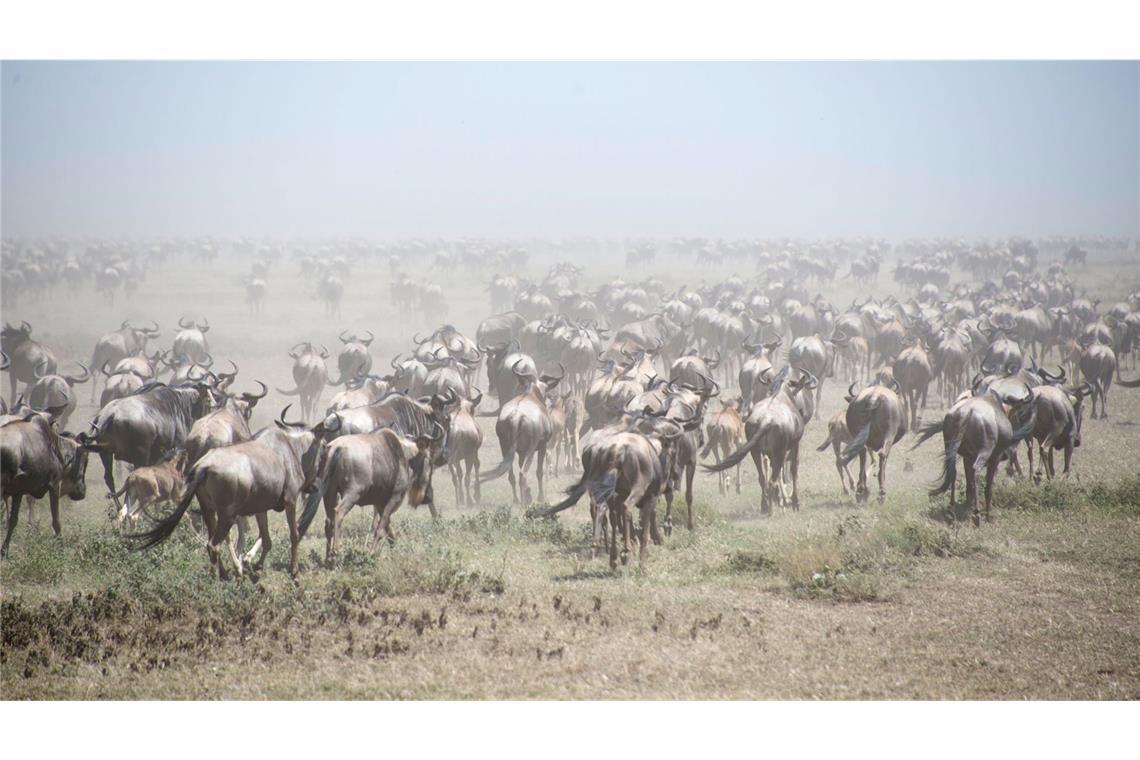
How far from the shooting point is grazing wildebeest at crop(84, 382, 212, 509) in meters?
12.6

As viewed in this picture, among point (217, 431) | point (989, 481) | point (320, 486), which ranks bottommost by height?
point (989, 481)

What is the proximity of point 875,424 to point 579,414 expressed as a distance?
19.1 feet

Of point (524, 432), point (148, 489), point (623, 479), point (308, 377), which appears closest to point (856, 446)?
point (524, 432)

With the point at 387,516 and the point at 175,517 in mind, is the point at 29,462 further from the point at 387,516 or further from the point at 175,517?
the point at 387,516

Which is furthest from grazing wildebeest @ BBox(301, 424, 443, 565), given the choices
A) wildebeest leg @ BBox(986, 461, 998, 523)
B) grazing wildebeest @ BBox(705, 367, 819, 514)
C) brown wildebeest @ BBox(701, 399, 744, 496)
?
wildebeest leg @ BBox(986, 461, 998, 523)

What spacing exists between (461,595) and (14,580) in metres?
4.56

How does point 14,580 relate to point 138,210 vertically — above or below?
below

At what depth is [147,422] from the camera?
12.7 meters

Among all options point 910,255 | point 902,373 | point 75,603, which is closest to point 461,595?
point 75,603

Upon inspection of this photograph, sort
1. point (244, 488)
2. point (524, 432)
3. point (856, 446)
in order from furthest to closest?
point (524, 432) → point (856, 446) → point (244, 488)

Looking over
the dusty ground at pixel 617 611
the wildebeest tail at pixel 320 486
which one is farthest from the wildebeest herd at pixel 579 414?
the dusty ground at pixel 617 611

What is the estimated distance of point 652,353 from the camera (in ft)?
64.4

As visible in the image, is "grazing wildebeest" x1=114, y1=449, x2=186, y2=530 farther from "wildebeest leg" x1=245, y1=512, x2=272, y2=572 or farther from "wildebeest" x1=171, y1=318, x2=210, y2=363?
"wildebeest" x1=171, y1=318, x2=210, y2=363
